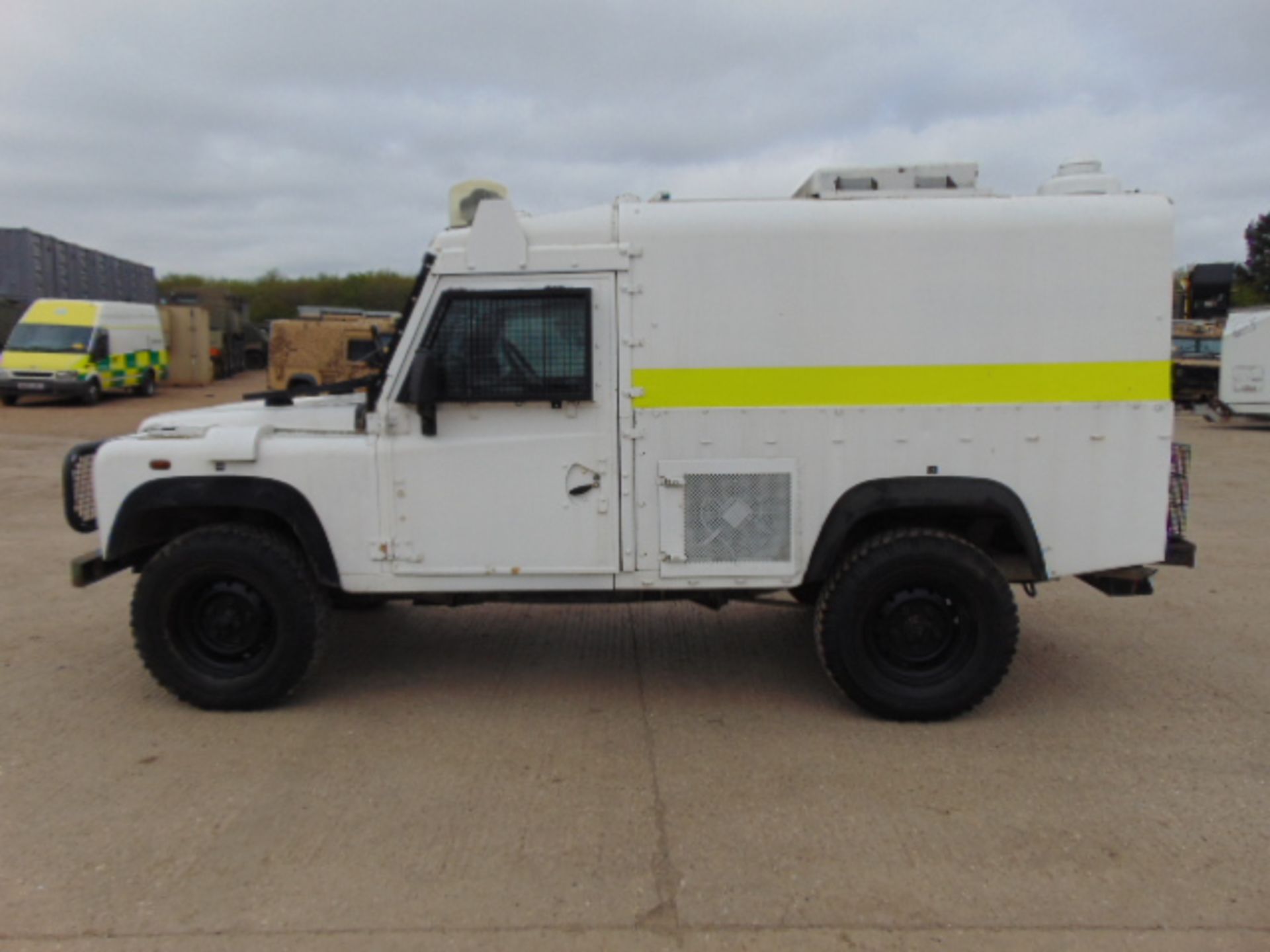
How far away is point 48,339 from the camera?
24.2 metres

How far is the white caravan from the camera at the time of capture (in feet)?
62.7

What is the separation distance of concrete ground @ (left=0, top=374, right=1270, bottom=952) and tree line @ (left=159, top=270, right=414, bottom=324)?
40732mm

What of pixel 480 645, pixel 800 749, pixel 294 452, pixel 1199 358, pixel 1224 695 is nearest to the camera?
pixel 800 749

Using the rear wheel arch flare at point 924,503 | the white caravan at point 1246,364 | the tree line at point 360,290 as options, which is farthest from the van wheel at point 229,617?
the tree line at point 360,290

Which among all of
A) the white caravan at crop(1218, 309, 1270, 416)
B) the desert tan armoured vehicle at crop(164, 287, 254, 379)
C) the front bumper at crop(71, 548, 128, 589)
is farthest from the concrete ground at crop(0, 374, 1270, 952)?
the desert tan armoured vehicle at crop(164, 287, 254, 379)

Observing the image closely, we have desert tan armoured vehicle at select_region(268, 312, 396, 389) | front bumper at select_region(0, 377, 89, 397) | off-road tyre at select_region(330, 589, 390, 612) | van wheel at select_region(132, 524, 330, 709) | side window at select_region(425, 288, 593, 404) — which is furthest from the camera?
front bumper at select_region(0, 377, 89, 397)

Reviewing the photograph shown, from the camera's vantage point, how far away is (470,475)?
492 centimetres

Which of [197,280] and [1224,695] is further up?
[197,280]

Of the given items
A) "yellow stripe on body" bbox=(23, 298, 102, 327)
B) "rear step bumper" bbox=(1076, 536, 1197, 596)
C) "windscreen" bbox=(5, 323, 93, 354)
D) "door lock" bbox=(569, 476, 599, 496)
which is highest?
"yellow stripe on body" bbox=(23, 298, 102, 327)

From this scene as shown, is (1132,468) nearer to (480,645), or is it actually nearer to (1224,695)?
(1224,695)

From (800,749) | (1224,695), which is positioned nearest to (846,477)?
(800,749)

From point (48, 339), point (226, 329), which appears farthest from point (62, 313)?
point (226, 329)

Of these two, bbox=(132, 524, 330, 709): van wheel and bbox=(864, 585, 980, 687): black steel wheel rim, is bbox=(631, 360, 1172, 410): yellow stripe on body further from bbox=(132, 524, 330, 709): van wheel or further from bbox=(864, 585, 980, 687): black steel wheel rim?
bbox=(132, 524, 330, 709): van wheel

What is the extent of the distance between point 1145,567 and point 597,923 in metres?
3.35
